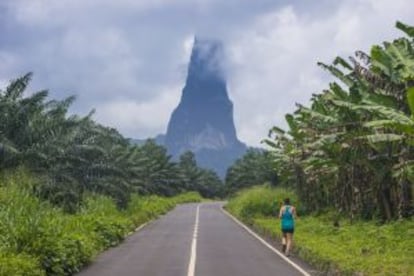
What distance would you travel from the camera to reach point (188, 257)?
65.9 ft

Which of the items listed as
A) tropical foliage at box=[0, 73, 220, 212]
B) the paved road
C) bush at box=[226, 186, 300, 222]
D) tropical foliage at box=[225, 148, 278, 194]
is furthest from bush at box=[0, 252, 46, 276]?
tropical foliage at box=[225, 148, 278, 194]

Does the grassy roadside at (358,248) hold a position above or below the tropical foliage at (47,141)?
below

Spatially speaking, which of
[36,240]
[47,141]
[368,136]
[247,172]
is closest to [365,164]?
[368,136]

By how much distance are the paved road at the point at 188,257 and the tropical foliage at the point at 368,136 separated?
483 centimetres

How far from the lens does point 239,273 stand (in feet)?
52.6

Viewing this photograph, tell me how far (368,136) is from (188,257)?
21.8 ft

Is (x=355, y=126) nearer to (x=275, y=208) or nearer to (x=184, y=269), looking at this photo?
(x=184, y=269)

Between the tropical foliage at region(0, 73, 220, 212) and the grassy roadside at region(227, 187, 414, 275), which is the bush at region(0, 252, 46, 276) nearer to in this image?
the grassy roadside at region(227, 187, 414, 275)

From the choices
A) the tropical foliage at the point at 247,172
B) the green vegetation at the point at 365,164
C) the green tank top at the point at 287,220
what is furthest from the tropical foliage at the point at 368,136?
the tropical foliage at the point at 247,172

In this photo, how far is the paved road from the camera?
1650 centimetres

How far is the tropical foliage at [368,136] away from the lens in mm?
21281

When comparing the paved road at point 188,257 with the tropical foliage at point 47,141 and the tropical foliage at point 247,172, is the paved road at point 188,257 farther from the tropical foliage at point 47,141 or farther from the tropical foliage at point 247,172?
the tropical foliage at point 247,172

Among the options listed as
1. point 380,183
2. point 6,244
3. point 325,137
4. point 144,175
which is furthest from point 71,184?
point 144,175

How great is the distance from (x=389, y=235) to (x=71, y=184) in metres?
13.0
